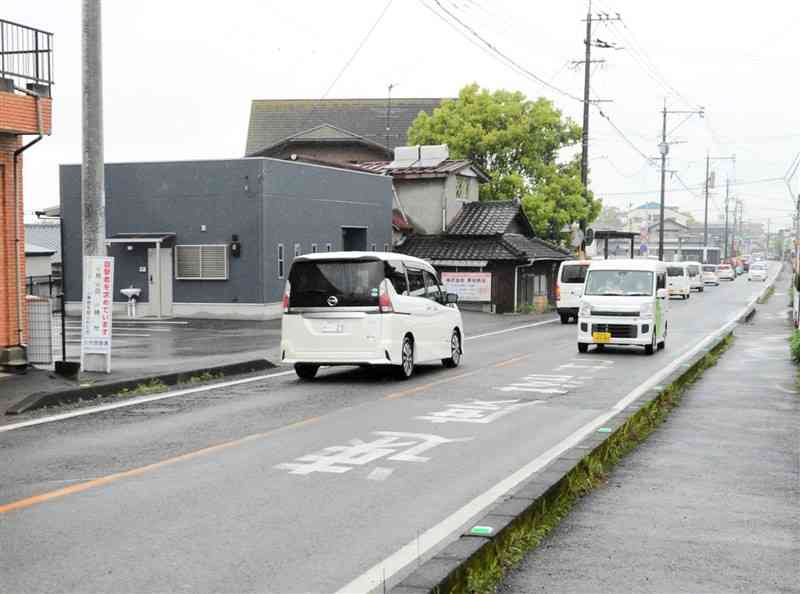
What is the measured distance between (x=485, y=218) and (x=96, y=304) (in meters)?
28.9

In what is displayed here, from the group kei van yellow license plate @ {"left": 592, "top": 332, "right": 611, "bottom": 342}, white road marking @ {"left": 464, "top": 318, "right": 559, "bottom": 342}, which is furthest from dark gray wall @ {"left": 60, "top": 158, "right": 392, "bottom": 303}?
kei van yellow license plate @ {"left": 592, "top": 332, "right": 611, "bottom": 342}

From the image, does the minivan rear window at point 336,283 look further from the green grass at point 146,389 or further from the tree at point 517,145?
the tree at point 517,145

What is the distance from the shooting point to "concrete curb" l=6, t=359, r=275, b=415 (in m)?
11.7

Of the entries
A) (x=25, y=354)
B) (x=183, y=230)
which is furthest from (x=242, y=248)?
(x=25, y=354)

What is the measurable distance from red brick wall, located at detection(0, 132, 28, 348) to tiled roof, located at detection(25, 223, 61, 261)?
3660 cm

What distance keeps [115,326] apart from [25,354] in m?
12.9

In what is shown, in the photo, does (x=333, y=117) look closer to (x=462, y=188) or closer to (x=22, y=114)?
(x=462, y=188)

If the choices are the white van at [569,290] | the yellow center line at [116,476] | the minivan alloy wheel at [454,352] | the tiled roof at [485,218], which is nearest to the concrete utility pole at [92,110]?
the yellow center line at [116,476]

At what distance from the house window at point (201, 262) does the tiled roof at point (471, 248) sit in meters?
11.0

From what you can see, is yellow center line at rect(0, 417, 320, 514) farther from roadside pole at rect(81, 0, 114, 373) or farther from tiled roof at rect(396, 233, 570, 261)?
tiled roof at rect(396, 233, 570, 261)

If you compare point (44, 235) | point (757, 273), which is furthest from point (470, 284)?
point (757, 273)

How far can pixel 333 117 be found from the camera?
6275 cm

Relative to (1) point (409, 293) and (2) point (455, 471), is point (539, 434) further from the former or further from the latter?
(1) point (409, 293)

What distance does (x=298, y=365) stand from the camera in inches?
611
